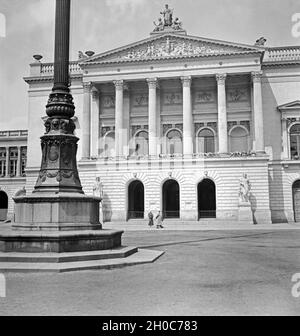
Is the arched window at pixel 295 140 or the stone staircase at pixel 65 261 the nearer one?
the stone staircase at pixel 65 261

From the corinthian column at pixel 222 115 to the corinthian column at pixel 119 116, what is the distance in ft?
39.7

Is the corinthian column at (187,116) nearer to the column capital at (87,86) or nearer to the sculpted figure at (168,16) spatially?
the sculpted figure at (168,16)

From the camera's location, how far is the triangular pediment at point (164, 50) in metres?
52.0

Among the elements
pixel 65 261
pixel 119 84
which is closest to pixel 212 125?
pixel 119 84

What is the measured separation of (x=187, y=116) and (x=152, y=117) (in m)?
4.31

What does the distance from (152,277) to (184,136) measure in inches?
1646

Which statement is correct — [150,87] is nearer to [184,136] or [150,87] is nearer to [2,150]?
[184,136]

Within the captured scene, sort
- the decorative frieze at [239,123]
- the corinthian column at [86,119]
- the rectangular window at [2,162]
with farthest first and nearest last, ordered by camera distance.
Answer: the rectangular window at [2,162] → the decorative frieze at [239,123] → the corinthian column at [86,119]

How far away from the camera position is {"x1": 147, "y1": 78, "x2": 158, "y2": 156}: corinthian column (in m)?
51.5

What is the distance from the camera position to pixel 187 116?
52344mm

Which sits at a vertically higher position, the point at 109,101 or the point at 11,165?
the point at 109,101

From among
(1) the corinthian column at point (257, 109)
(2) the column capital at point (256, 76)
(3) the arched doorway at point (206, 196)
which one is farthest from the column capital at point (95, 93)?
(1) the corinthian column at point (257, 109)

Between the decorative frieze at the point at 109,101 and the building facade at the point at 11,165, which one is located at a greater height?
the decorative frieze at the point at 109,101

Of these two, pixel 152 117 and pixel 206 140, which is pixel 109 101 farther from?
pixel 206 140
